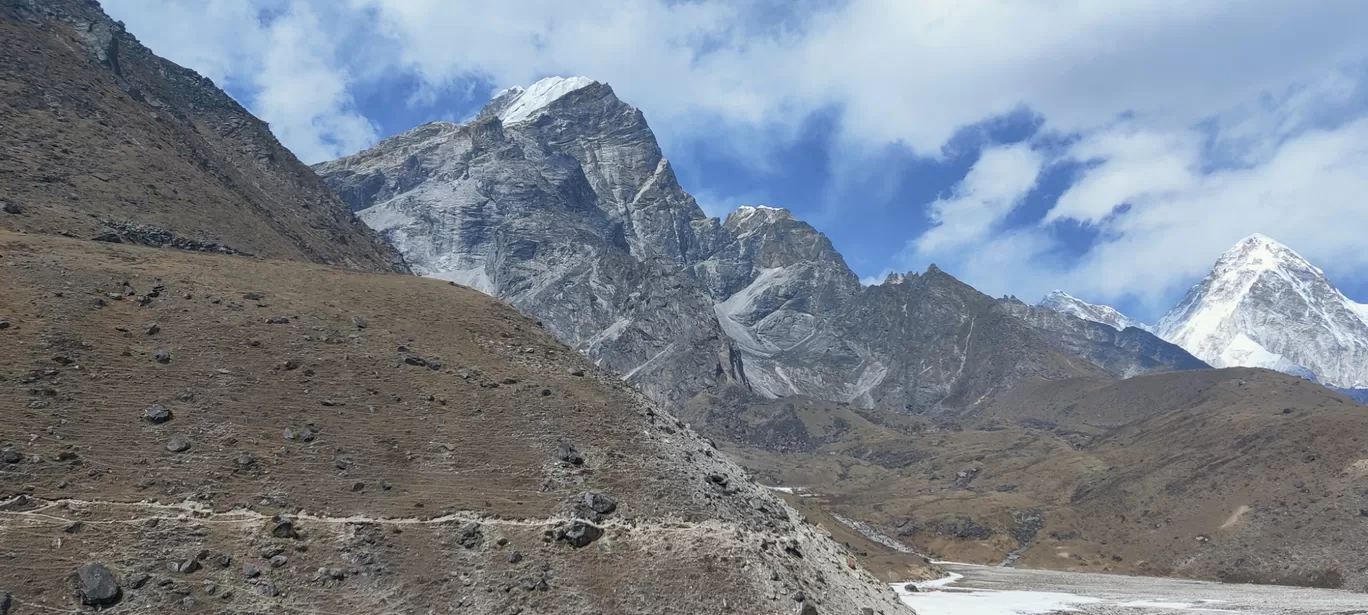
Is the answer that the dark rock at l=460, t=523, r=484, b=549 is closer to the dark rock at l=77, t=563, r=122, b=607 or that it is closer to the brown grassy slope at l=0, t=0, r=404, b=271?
the dark rock at l=77, t=563, r=122, b=607

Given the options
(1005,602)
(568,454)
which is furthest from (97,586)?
(1005,602)

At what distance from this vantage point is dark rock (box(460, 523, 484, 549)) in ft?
147

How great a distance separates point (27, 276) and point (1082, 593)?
135 metres

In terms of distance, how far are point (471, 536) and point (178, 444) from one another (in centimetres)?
1532

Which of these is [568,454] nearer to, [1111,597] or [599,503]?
[599,503]

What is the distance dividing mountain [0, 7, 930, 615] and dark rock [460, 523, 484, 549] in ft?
0.45

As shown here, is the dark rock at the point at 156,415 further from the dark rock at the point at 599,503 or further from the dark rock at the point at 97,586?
the dark rock at the point at 599,503

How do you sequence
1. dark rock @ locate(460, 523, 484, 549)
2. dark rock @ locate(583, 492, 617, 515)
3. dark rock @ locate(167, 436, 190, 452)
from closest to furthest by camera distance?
dark rock @ locate(167, 436, 190, 452), dark rock @ locate(460, 523, 484, 549), dark rock @ locate(583, 492, 617, 515)

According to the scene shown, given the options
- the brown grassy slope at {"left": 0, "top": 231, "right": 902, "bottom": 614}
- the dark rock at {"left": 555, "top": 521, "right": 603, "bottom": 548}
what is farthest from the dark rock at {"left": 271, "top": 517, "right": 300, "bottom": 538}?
the dark rock at {"left": 555, "top": 521, "right": 603, "bottom": 548}

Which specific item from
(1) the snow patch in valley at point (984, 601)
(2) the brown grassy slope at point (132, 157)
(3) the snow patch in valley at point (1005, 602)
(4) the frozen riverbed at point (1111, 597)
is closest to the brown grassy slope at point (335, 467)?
(2) the brown grassy slope at point (132, 157)

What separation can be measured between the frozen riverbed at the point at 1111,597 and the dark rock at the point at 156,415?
84079mm

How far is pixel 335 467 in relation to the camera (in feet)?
155

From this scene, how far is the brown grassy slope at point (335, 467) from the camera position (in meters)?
39.4

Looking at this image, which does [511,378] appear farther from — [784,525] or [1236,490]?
[1236,490]
